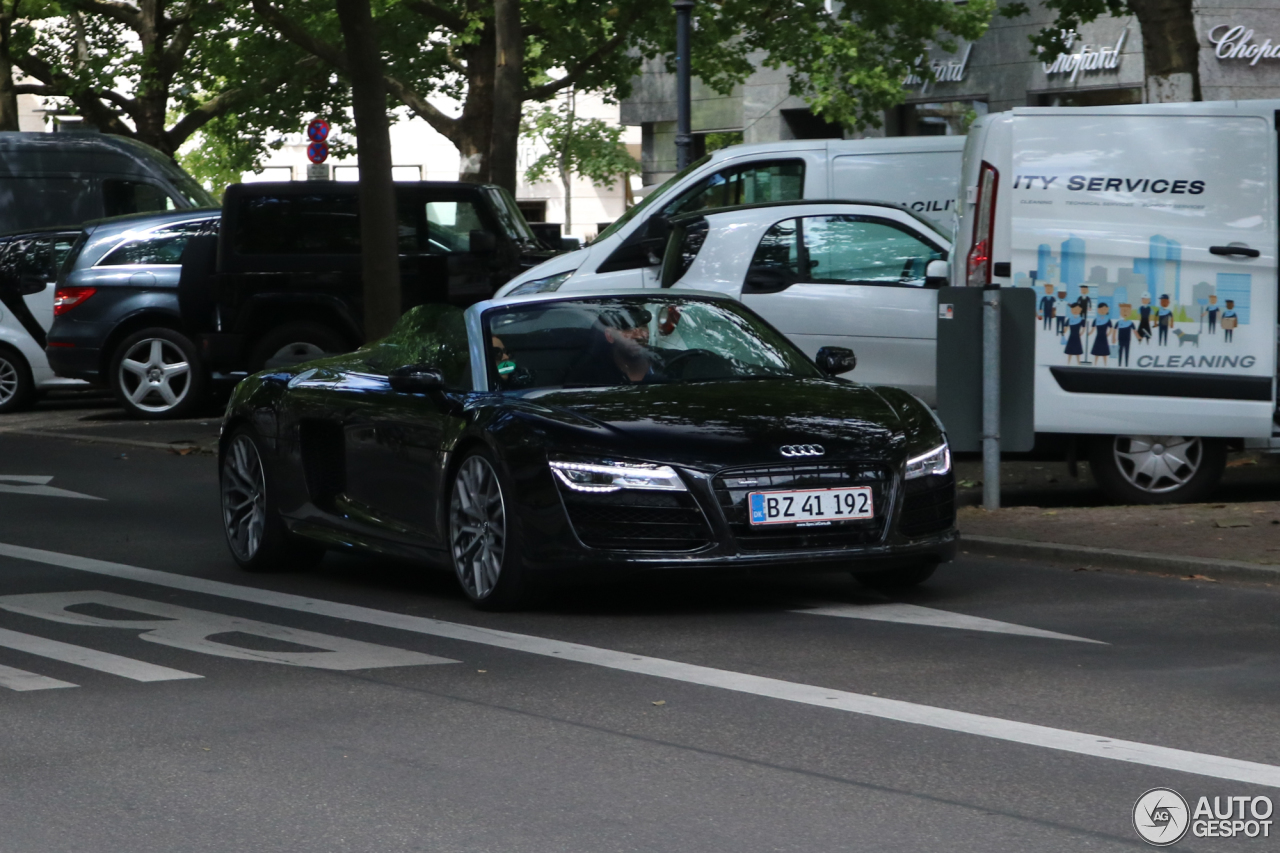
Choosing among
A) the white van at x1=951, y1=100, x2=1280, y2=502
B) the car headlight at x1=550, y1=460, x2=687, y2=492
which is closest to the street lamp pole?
the white van at x1=951, y1=100, x2=1280, y2=502

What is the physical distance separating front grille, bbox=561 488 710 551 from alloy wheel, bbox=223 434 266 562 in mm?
2635

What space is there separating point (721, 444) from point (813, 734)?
210 cm

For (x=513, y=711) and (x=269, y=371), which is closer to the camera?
(x=513, y=711)

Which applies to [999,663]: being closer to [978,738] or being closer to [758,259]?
[978,738]

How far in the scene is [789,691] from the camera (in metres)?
6.60

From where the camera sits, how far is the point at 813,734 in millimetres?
5949

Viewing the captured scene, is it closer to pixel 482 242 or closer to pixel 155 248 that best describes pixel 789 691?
pixel 482 242

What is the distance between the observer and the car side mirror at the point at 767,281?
13.8 metres

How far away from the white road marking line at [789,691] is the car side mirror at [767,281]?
522 centimetres

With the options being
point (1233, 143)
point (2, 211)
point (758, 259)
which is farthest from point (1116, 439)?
point (2, 211)

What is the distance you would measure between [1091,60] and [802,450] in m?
25.7

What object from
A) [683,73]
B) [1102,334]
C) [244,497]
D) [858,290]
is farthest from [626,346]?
[683,73]

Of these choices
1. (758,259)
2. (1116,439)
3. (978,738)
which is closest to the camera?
(978,738)

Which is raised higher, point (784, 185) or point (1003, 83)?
point (1003, 83)
